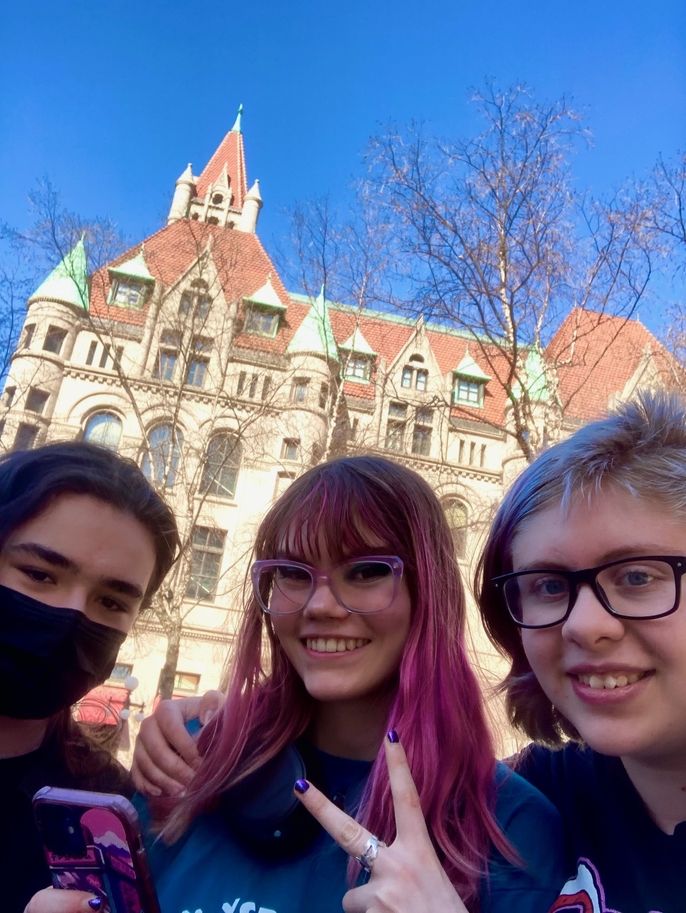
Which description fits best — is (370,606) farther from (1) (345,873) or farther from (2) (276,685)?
(1) (345,873)

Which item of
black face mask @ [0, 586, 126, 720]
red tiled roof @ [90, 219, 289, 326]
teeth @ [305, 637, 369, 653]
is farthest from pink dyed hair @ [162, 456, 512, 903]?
red tiled roof @ [90, 219, 289, 326]

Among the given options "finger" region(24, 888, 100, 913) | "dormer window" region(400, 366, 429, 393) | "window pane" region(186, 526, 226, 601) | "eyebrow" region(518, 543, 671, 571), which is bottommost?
"finger" region(24, 888, 100, 913)

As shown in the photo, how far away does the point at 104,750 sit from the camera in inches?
90.8

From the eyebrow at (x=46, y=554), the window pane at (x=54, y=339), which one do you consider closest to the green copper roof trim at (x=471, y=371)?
the window pane at (x=54, y=339)

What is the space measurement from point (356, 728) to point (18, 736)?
1.09m

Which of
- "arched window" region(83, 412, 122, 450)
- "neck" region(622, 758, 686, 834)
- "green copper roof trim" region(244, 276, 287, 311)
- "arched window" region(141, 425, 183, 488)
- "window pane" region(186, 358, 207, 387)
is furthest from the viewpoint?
"green copper roof trim" region(244, 276, 287, 311)

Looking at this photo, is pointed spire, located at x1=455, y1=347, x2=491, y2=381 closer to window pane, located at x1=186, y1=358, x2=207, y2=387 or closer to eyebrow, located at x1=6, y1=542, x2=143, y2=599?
window pane, located at x1=186, y1=358, x2=207, y2=387

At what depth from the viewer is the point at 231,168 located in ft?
149

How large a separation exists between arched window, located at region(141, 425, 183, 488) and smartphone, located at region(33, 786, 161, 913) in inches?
414

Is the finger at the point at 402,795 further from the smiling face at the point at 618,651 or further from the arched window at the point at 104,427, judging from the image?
the arched window at the point at 104,427

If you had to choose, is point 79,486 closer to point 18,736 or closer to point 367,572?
point 18,736

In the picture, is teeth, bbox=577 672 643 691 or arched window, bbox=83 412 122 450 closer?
teeth, bbox=577 672 643 691

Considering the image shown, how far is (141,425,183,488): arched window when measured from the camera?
1415cm

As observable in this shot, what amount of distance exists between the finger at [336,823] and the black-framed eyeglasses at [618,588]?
2.00 feet
